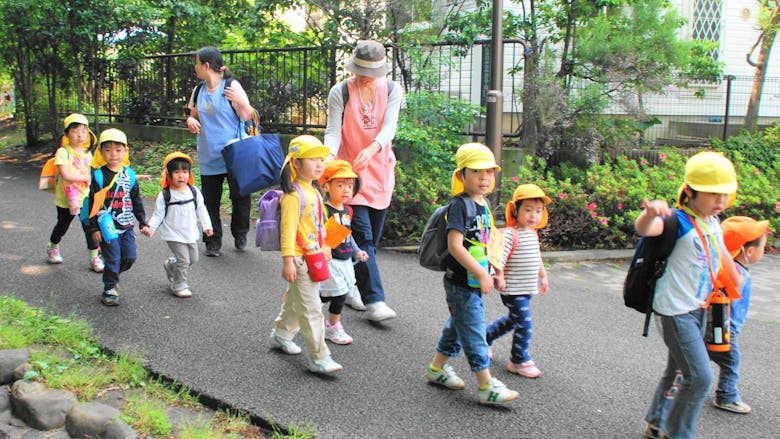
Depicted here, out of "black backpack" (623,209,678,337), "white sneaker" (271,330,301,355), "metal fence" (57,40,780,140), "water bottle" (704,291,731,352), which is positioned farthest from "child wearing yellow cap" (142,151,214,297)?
"metal fence" (57,40,780,140)

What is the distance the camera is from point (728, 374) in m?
4.03

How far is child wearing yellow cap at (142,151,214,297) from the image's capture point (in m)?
5.54

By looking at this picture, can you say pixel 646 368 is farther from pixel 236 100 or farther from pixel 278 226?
pixel 236 100

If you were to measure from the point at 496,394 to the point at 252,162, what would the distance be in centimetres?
331

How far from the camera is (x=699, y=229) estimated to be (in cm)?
347

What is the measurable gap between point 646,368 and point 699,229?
1546 mm

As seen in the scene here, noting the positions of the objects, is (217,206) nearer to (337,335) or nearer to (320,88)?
(337,335)

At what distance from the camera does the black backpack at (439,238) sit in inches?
154

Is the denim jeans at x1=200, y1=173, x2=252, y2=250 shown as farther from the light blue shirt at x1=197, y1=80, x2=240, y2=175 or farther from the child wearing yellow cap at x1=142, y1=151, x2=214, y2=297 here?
the child wearing yellow cap at x1=142, y1=151, x2=214, y2=297

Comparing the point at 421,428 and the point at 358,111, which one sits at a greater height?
the point at 358,111

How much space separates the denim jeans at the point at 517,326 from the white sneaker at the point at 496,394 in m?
0.53

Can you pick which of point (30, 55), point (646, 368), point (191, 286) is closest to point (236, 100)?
point (191, 286)

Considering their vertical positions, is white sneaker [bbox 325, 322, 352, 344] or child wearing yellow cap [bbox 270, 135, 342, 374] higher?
child wearing yellow cap [bbox 270, 135, 342, 374]

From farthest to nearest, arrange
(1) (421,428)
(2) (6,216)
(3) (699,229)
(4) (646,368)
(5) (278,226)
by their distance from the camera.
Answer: (2) (6,216), (4) (646,368), (5) (278,226), (1) (421,428), (3) (699,229)
